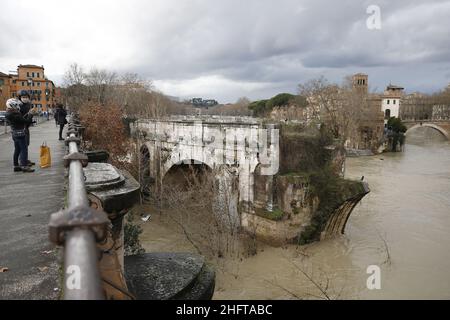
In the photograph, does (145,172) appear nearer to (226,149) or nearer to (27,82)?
(226,149)

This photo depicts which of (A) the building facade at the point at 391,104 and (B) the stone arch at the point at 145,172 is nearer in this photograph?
(B) the stone arch at the point at 145,172

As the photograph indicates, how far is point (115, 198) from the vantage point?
8.63 feet

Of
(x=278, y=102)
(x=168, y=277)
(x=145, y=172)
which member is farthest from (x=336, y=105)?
(x=168, y=277)

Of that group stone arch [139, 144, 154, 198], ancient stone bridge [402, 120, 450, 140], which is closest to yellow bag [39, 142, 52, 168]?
stone arch [139, 144, 154, 198]

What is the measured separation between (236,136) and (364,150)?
3252 cm

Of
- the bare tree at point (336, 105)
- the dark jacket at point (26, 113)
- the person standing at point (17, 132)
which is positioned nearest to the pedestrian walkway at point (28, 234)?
the person standing at point (17, 132)

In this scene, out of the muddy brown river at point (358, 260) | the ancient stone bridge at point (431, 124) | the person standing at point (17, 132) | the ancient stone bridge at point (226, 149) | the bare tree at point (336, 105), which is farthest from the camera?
the ancient stone bridge at point (431, 124)

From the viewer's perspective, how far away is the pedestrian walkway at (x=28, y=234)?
254 cm

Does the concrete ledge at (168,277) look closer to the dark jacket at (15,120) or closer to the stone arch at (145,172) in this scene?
the dark jacket at (15,120)

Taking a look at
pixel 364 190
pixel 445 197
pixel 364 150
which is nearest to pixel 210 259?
pixel 364 190

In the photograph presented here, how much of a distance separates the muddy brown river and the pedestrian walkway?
7.29m

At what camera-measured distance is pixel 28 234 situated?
3584 millimetres

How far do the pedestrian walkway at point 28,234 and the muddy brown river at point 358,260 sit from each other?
7291 mm

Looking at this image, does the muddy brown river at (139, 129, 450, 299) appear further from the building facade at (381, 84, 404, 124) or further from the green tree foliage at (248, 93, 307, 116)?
the building facade at (381, 84, 404, 124)
